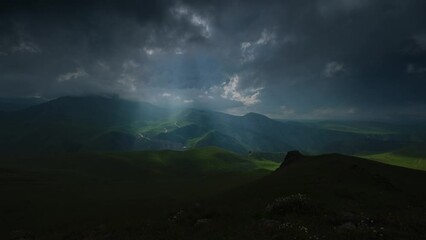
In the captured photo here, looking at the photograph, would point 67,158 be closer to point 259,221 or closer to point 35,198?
point 35,198

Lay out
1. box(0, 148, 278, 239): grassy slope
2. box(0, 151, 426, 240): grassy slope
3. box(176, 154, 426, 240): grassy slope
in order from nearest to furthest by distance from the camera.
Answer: box(176, 154, 426, 240): grassy slope, box(0, 151, 426, 240): grassy slope, box(0, 148, 278, 239): grassy slope

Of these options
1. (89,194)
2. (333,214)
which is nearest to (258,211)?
(333,214)

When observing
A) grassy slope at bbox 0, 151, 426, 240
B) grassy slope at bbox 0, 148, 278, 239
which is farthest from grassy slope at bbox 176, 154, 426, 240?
grassy slope at bbox 0, 148, 278, 239

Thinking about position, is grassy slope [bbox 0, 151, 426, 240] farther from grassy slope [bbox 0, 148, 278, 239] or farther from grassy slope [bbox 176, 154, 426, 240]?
grassy slope [bbox 0, 148, 278, 239]

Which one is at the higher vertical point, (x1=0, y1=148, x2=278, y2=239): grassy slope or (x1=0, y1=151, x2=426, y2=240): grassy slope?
(x1=0, y1=151, x2=426, y2=240): grassy slope

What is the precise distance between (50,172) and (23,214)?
78978 millimetres

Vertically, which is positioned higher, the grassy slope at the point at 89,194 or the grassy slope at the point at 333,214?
the grassy slope at the point at 333,214

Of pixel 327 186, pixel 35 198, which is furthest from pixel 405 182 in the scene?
pixel 35 198

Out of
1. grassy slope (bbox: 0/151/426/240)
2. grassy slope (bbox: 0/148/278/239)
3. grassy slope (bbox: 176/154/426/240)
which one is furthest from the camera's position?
grassy slope (bbox: 0/148/278/239)

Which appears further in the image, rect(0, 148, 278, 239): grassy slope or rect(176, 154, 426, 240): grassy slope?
rect(0, 148, 278, 239): grassy slope

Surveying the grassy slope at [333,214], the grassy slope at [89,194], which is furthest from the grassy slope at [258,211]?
the grassy slope at [89,194]

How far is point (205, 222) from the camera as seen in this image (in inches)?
982

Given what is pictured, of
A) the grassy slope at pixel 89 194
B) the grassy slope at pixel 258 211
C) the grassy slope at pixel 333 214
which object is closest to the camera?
the grassy slope at pixel 333 214

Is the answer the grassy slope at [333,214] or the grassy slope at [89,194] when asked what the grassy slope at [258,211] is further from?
the grassy slope at [89,194]
